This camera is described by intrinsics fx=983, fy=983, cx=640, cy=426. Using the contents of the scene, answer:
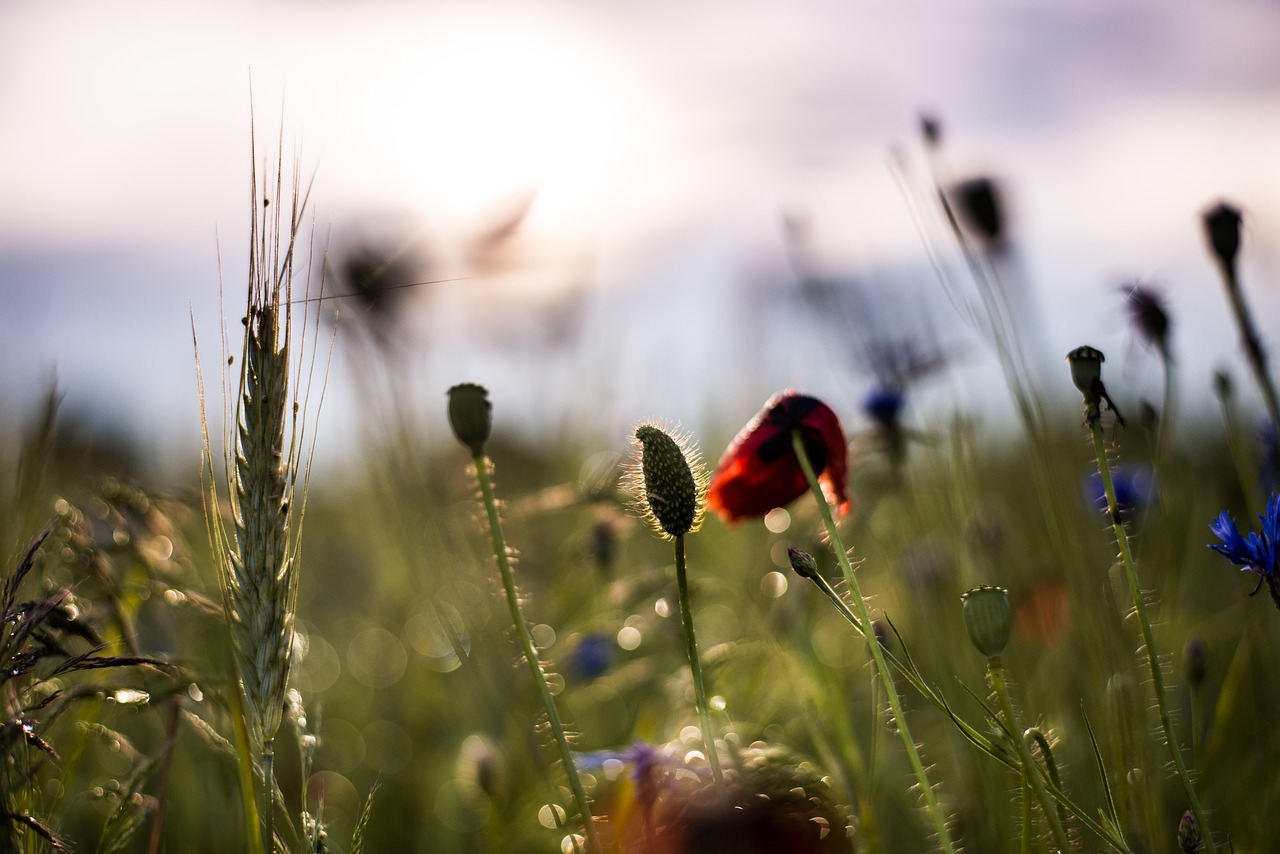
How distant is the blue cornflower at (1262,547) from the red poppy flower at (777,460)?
1.25ft

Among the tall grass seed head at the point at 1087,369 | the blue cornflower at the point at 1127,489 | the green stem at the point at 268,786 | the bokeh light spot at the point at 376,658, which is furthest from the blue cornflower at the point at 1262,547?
the bokeh light spot at the point at 376,658

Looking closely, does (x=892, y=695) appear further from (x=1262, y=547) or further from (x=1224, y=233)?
(x=1224, y=233)

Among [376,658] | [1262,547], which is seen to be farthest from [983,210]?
[376,658]

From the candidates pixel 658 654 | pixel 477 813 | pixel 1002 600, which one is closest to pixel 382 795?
pixel 477 813

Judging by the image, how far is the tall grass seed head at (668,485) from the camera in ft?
3.14

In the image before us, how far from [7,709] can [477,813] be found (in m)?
1.07

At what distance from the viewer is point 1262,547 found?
3.09 feet

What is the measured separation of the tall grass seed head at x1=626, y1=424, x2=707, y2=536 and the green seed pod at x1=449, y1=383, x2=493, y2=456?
0.16 m

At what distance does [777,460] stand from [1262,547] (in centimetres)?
48

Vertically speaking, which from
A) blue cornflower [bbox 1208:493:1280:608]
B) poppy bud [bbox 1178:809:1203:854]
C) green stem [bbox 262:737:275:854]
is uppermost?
blue cornflower [bbox 1208:493:1280:608]

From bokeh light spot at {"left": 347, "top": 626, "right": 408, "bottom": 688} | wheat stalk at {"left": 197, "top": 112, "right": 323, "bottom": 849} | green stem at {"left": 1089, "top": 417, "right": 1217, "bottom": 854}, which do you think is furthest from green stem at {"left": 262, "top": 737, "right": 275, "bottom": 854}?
bokeh light spot at {"left": 347, "top": 626, "right": 408, "bottom": 688}

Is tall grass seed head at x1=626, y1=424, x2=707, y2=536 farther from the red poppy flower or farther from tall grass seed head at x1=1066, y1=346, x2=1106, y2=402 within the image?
tall grass seed head at x1=1066, y1=346, x2=1106, y2=402

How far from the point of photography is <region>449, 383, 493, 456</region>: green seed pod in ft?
3.26

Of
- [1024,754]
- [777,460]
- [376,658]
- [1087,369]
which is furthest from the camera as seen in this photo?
[376,658]
